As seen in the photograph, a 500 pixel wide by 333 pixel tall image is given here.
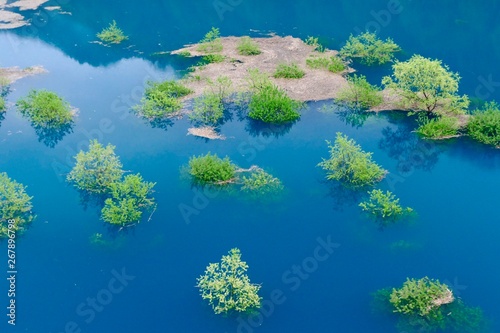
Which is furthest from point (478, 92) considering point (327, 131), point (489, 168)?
point (327, 131)

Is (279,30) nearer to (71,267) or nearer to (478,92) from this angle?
(478,92)

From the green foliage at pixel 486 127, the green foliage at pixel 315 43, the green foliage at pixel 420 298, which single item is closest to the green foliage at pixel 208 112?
the green foliage at pixel 315 43

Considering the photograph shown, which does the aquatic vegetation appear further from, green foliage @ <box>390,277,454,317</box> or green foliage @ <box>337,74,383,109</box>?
green foliage @ <box>337,74,383,109</box>

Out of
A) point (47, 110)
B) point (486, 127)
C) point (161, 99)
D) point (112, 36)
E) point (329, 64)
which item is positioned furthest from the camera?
point (112, 36)

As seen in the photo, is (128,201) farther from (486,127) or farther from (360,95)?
(486,127)

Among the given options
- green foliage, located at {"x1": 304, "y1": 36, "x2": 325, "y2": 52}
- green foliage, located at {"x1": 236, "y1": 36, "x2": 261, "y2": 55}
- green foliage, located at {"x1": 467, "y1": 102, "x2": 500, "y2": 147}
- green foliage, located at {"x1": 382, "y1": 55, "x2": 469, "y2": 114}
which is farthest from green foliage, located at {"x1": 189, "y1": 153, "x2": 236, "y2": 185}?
green foliage, located at {"x1": 304, "y1": 36, "x2": 325, "y2": 52}

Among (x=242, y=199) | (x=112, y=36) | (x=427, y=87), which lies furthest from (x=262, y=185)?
(x=112, y=36)
